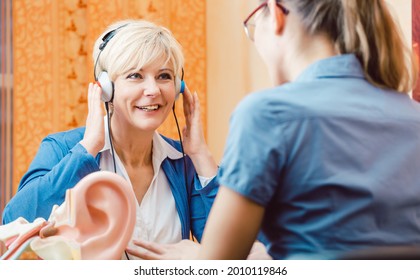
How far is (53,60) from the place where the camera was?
133 inches

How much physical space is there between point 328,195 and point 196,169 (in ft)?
3.54

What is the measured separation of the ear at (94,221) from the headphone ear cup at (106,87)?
2.88 feet

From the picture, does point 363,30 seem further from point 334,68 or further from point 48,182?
point 48,182

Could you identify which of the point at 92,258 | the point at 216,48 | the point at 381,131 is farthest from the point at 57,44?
the point at 381,131

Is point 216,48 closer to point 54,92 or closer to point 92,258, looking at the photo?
point 54,92

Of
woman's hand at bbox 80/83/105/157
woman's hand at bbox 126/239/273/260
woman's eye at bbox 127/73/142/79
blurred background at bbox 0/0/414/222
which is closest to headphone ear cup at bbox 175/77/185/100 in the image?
woman's eye at bbox 127/73/142/79

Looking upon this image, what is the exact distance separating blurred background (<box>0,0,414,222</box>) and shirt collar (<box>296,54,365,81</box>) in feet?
7.91

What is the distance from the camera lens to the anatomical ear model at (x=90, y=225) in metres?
1.17

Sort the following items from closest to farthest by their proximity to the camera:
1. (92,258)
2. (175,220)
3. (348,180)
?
(348,180) < (92,258) < (175,220)

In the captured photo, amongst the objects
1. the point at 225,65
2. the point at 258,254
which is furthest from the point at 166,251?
the point at 225,65

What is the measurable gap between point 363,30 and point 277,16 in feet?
0.50

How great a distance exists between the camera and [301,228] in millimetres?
1047

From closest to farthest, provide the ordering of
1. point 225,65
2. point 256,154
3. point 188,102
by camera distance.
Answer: point 256,154, point 188,102, point 225,65

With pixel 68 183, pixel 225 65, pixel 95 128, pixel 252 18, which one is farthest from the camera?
pixel 225 65
